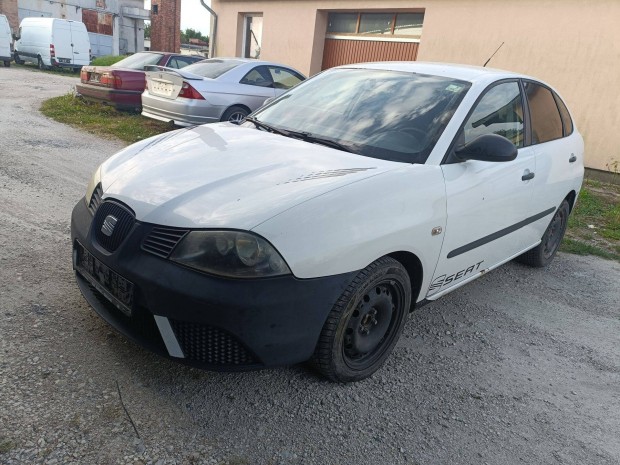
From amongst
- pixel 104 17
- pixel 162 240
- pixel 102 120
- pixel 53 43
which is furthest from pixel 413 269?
pixel 104 17

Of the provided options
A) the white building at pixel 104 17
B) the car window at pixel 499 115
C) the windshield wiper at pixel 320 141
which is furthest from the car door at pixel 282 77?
the white building at pixel 104 17

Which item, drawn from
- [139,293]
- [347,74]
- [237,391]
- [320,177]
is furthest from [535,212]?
[139,293]

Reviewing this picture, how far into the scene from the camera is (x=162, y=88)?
8695 mm

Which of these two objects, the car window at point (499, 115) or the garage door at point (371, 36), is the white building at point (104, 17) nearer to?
the garage door at point (371, 36)

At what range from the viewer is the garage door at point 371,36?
444 inches

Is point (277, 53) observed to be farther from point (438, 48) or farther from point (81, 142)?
point (81, 142)

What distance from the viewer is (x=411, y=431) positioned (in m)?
2.49

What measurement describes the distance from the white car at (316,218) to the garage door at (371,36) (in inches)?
315

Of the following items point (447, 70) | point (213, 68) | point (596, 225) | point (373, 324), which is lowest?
point (596, 225)

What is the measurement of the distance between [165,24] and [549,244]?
32.7 meters

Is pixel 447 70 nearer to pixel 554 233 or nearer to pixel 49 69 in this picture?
pixel 554 233

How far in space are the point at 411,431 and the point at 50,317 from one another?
2.13 m

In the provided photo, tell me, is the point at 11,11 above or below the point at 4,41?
above

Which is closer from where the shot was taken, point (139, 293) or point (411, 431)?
point (139, 293)
